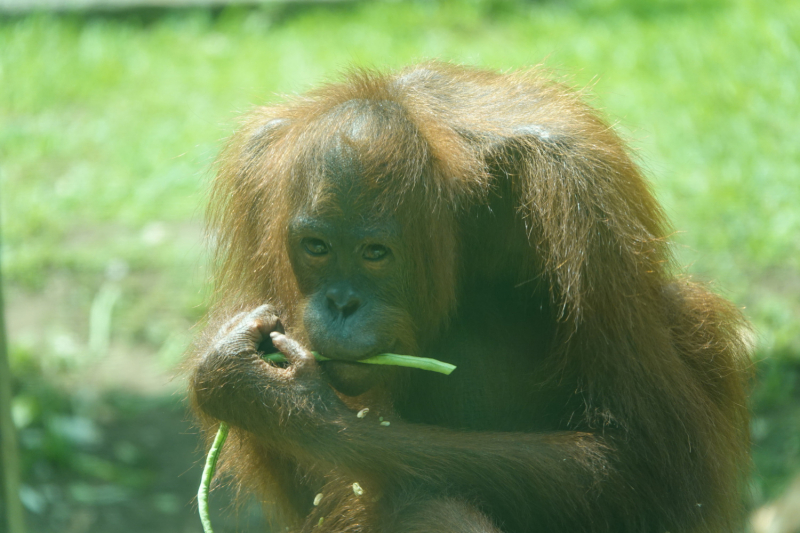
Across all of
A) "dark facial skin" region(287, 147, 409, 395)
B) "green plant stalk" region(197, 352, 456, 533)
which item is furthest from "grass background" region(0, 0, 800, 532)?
"green plant stalk" region(197, 352, 456, 533)

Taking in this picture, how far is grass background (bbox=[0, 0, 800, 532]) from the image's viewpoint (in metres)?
4.85

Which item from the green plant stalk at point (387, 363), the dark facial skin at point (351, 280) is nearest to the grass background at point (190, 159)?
the dark facial skin at point (351, 280)

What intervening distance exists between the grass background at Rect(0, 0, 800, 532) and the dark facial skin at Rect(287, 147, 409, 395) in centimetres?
101

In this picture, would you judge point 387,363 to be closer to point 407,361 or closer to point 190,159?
point 407,361

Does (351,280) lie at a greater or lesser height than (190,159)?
greater

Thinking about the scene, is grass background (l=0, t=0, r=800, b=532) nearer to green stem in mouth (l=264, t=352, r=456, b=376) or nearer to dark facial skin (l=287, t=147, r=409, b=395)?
dark facial skin (l=287, t=147, r=409, b=395)

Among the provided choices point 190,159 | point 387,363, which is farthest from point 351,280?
point 190,159

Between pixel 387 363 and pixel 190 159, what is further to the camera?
pixel 190 159

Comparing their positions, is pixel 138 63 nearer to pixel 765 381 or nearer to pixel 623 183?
pixel 765 381

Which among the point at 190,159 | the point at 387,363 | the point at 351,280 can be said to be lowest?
the point at 190,159

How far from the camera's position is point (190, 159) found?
24.0 feet

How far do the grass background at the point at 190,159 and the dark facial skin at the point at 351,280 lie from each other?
1013 millimetres

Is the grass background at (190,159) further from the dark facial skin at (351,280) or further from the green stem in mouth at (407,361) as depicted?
the green stem in mouth at (407,361)

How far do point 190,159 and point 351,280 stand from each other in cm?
515
